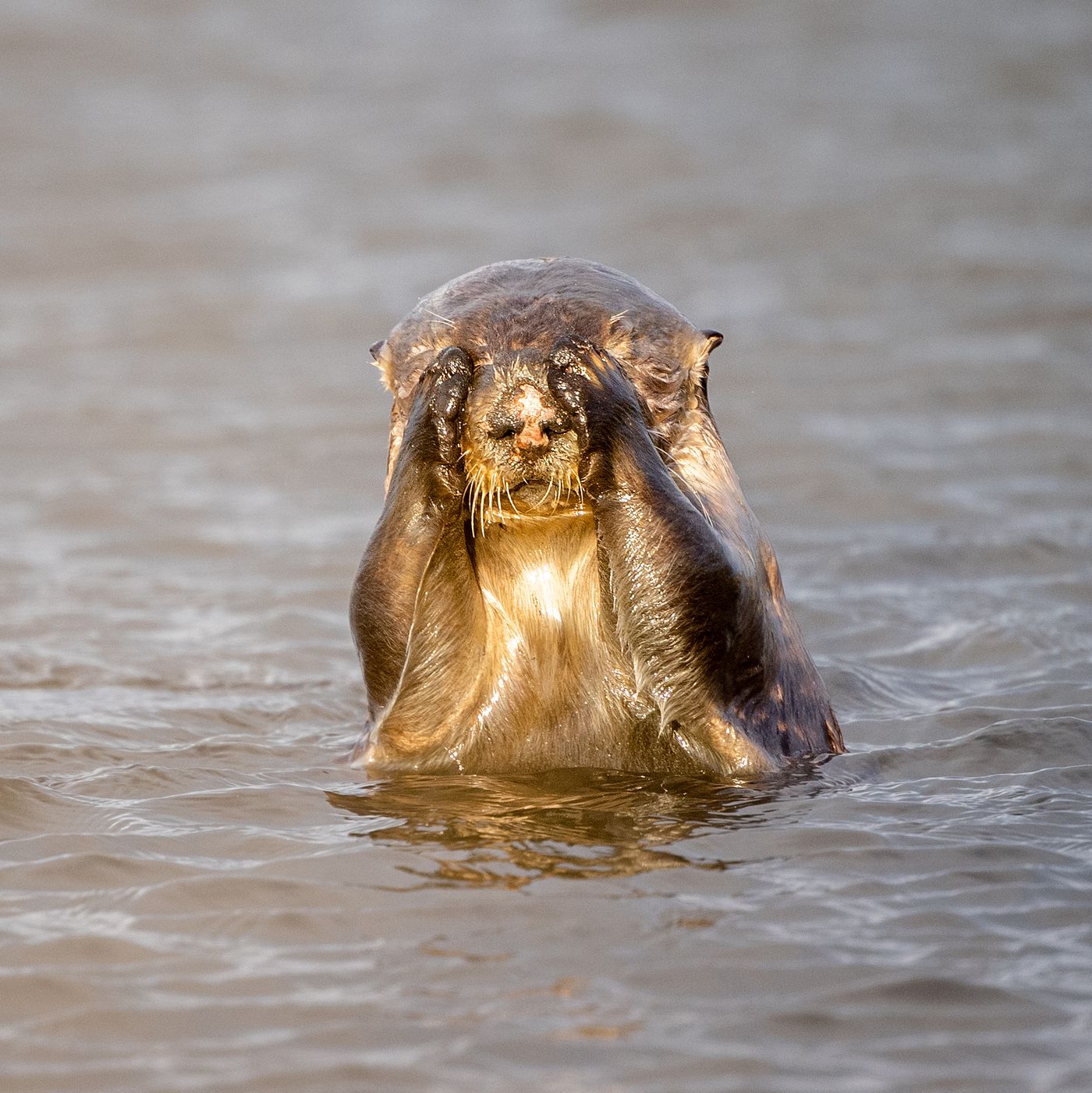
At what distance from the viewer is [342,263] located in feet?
50.7

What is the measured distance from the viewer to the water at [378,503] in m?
3.74

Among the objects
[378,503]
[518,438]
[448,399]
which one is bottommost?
[518,438]

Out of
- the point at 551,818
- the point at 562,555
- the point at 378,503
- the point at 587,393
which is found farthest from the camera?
the point at 378,503

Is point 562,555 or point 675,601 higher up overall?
point 562,555

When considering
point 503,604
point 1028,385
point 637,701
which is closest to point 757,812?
point 637,701

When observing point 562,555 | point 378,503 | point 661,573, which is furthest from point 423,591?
point 378,503

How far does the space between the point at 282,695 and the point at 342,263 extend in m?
9.03

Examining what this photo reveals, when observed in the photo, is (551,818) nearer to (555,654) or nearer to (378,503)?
(555,654)

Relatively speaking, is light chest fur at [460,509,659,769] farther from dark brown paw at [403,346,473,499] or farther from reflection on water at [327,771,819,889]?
dark brown paw at [403,346,473,499]

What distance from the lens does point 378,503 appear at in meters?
10.4

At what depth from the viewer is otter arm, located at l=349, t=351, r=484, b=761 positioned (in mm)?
4727

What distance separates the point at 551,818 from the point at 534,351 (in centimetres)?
126

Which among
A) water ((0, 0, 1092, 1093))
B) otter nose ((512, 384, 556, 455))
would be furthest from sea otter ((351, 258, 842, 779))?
water ((0, 0, 1092, 1093))

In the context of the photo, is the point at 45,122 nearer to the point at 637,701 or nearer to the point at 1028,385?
the point at 1028,385
